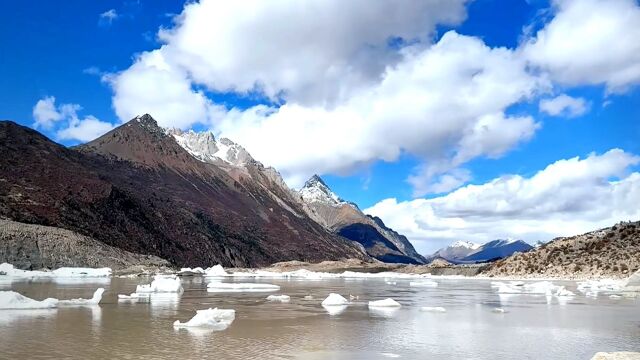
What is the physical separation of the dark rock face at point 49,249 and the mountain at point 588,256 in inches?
3359

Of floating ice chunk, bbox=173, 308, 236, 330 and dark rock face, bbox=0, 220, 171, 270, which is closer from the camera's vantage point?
floating ice chunk, bbox=173, 308, 236, 330

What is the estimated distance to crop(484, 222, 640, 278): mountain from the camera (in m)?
80.2

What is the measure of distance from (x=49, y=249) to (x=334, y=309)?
90865 millimetres

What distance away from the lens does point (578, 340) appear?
22922 mm

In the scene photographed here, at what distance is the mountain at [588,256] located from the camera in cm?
8025

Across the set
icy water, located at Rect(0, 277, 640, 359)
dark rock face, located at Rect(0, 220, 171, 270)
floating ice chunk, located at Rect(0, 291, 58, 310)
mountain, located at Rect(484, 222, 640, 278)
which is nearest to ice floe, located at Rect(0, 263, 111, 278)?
dark rock face, located at Rect(0, 220, 171, 270)

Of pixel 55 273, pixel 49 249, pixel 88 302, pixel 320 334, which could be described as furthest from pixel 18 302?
pixel 49 249

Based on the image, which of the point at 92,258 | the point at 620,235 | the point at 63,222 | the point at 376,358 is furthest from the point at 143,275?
the point at 376,358

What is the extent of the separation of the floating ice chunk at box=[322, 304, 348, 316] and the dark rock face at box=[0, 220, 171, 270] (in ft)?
274

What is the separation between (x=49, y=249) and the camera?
108312mm

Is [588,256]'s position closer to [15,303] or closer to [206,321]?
[206,321]

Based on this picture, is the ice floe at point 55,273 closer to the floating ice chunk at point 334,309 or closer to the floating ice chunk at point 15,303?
the floating ice chunk at point 15,303

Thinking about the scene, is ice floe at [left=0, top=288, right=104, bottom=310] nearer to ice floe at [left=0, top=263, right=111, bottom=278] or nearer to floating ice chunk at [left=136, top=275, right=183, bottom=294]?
A: floating ice chunk at [left=136, top=275, right=183, bottom=294]

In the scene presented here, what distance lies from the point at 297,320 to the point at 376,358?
11.9 m
